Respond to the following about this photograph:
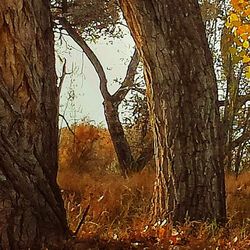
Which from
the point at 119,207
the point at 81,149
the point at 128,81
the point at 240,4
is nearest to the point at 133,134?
the point at 81,149

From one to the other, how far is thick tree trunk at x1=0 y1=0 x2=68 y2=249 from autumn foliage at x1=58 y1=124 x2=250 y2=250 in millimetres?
373

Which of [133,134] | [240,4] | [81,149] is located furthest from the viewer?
[133,134]

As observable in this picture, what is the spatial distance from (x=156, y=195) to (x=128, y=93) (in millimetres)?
5456

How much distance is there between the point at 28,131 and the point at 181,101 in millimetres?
1791

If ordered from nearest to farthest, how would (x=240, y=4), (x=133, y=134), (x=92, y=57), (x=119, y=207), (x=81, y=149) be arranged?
(x=240, y=4)
(x=119, y=207)
(x=92, y=57)
(x=81, y=149)
(x=133, y=134)

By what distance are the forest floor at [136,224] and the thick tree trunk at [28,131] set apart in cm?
31

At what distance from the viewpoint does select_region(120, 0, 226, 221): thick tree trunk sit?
5.09 meters

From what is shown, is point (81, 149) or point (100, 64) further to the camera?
point (81, 149)

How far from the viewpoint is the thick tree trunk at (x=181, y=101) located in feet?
16.7

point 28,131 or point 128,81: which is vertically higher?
point 128,81

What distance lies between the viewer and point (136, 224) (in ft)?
16.9

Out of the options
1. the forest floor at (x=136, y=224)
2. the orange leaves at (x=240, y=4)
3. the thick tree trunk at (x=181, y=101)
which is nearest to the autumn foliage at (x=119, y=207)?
the forest floor at (x=136, y=224)

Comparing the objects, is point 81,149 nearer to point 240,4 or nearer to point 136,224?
point 136,224

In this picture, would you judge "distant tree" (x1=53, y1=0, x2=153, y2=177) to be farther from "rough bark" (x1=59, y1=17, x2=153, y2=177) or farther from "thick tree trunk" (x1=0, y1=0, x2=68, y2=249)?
"thick tree trunk" (x1=0, y1=0, x2=68, y2=249)
